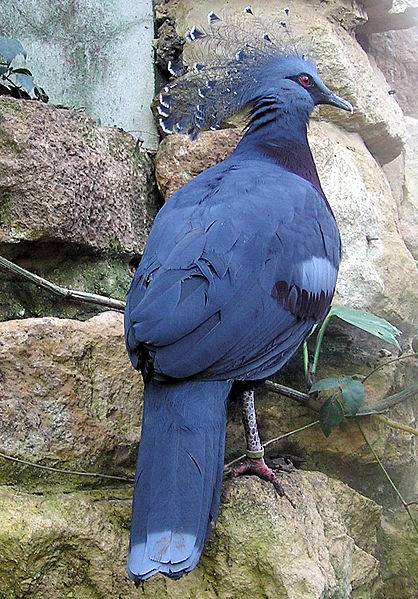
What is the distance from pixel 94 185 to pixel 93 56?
0.53 metres

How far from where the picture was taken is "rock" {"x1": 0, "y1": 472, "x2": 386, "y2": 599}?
4.89ft

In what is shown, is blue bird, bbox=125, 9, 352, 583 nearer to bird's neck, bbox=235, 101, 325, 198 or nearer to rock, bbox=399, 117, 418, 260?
bird's neck, bbox=235, 101, 325, 198

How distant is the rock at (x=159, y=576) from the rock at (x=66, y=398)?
0.32 feet

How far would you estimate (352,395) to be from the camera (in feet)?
6.09

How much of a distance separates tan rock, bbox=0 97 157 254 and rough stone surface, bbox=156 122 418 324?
6.7 inches

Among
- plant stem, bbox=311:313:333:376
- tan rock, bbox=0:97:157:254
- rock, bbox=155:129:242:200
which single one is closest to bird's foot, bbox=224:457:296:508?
plant stem, bbox=311:313:333:376

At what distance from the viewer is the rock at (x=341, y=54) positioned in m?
2.31

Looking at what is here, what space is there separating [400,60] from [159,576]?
7.32 ft

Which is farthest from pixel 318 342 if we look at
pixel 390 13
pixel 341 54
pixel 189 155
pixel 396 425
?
pixel 390 13

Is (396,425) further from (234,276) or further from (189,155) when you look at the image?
(189,155)

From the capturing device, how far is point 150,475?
1390 millimetres

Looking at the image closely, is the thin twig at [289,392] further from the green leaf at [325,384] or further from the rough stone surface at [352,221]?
the rough stone surface at [352,221]

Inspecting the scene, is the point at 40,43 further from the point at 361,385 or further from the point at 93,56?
the point at 361,385

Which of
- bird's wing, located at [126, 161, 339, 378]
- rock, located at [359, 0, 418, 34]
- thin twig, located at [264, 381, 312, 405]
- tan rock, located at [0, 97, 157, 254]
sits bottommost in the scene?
thin twig, located at [264, 381, 312, 405]
